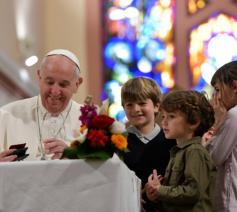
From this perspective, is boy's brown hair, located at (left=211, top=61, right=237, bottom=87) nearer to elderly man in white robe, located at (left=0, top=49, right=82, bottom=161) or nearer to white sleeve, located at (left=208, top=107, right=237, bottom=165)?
white sleeve, located at (left=208, top=107, right=237, bottom=165)

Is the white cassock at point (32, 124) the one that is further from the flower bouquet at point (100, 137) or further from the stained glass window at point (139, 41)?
the stained glass window at point (139, 41)

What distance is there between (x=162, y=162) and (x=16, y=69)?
3.22 meters

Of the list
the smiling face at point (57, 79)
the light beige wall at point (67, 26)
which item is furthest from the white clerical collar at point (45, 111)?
the light beige wall at point (67, 26)

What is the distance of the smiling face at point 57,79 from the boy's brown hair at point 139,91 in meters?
0.33

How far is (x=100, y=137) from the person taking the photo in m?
2.79

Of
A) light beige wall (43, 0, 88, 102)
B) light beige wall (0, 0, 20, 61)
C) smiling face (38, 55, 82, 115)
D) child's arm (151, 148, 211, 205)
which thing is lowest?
child's arm (151, 148, 211, 205)

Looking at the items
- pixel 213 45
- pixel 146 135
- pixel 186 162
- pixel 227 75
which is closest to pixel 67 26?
pixel 213 45

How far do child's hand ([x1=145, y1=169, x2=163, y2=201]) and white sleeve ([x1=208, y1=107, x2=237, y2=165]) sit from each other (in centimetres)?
29

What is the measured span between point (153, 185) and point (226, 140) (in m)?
0.40

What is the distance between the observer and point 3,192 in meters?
2.83

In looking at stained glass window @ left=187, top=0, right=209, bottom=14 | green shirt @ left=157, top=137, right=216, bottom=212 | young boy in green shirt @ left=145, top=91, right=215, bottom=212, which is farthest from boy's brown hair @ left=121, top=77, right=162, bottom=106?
stained glass window @ left=187, top=0, right=209, bottom=14

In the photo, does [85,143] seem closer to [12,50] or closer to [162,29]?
[12,50]

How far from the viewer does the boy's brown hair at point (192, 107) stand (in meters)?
3.15

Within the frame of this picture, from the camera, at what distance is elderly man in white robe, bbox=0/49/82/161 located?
367 centimetres
